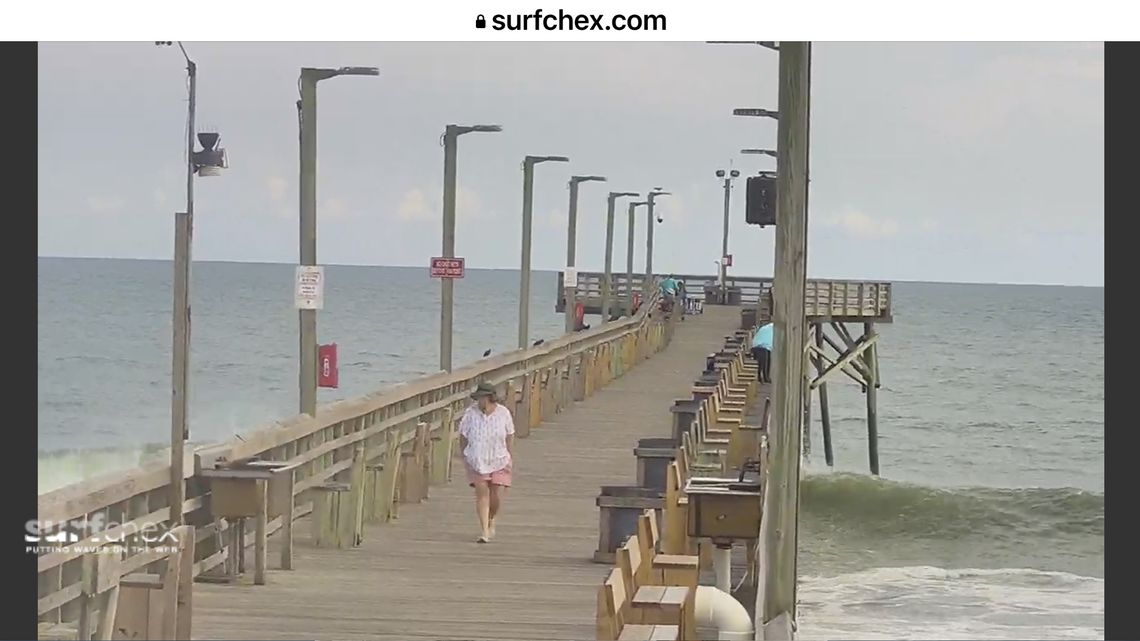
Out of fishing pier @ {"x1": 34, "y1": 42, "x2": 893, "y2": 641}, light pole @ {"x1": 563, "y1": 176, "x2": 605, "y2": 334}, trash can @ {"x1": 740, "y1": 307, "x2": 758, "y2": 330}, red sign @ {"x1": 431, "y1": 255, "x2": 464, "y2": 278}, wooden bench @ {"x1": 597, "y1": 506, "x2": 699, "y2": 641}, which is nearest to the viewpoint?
wooden bench @ {"x1": 597, "y1": 506, "x2": 699, "y2": 641}

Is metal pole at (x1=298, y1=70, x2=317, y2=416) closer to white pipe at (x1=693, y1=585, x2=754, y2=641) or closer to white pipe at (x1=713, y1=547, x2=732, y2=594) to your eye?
white pipe at (x1=713, y1=547, x2=732, y2=594)

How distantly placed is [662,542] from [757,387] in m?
17.5

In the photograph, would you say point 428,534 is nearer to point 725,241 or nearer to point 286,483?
point 286,483

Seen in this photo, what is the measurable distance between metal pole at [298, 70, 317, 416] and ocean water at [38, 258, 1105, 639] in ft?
8.83

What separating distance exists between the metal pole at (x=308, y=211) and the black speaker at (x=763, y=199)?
5.91 metres

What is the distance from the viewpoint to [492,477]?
48.5ft

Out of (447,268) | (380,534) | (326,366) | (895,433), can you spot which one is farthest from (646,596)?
(895,433)

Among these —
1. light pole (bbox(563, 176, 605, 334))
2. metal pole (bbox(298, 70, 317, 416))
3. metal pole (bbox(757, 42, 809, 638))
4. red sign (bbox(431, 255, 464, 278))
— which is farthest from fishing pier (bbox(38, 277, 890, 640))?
light pole (bbox(563, 176, 605, 334))

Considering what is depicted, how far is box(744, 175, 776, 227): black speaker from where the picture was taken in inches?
469

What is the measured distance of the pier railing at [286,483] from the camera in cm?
953

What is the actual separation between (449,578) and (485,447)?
1.96m

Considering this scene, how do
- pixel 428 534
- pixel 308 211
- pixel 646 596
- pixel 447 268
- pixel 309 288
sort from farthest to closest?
pixel 447 268, pixel 308 211, pixel 309 288, pixel 428 534, pixel 646 596

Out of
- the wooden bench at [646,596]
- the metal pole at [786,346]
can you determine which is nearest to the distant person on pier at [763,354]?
the metal pole at [786,346]
